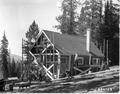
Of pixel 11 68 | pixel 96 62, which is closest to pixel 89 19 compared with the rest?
pixel 96 62

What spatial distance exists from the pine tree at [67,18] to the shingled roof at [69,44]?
9.57 meters

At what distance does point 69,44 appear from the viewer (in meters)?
30.1

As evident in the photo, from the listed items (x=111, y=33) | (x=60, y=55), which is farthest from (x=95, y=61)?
(x=111, y=33)

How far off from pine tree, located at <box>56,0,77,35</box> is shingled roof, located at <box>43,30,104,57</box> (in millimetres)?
9568

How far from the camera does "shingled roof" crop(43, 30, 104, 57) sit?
27422 mm

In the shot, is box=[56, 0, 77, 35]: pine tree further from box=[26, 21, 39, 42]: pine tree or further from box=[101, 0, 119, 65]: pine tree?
box=[26, 21, 39, 42]: pine tree

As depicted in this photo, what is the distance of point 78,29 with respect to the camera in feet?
144

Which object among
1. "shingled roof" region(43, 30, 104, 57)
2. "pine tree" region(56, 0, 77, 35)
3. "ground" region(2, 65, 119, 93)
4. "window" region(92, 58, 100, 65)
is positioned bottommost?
"window" region(92, 58, 100, 65)

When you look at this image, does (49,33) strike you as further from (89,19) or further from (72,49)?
(89,19)

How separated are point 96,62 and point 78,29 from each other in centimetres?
1318

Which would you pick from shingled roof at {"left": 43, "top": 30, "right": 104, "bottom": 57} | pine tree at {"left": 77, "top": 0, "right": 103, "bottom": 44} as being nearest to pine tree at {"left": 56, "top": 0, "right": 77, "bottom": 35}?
pine tree at {"left": 77, "top": 0, "right": 103, "bottom": 44}

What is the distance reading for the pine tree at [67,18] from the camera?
40.9 meters

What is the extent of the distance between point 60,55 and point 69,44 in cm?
429

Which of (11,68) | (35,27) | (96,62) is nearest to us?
(96,62)
